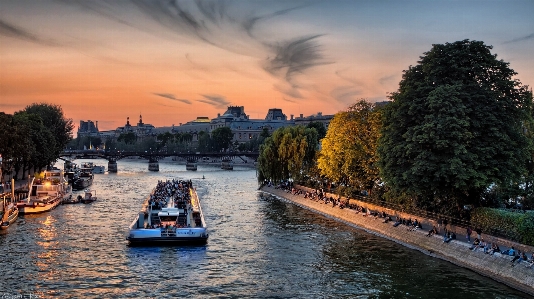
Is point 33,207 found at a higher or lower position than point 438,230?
higher

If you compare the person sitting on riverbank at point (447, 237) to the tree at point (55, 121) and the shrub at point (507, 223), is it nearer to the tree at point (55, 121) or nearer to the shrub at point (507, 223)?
the shrub at point (507, 223)

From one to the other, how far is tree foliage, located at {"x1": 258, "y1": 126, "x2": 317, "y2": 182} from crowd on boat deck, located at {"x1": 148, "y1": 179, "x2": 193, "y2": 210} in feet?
43.0

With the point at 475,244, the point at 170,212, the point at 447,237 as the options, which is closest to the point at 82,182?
the point at 170,212

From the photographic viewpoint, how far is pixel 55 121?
121562 millimetres

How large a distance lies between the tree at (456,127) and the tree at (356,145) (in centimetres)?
1238

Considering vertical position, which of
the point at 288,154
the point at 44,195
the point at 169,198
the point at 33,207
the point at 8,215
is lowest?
A: the point at 8,215

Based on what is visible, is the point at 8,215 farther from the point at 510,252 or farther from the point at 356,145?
the point at 510,252

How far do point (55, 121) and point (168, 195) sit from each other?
56.4 m

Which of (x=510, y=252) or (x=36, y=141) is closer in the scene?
(x=510, y=252)

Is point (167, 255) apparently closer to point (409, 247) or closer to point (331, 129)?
point (409, 247)

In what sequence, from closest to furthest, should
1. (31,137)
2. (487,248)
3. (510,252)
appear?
(510,252), (487,248), (31,137)

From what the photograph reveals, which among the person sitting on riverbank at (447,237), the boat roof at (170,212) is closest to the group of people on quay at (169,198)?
the boat roof at (170,212)

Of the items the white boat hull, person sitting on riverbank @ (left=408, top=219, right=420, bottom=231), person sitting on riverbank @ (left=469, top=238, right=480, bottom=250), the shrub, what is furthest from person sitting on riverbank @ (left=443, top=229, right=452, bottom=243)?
the white boat hull

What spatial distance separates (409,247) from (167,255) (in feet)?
60.3
